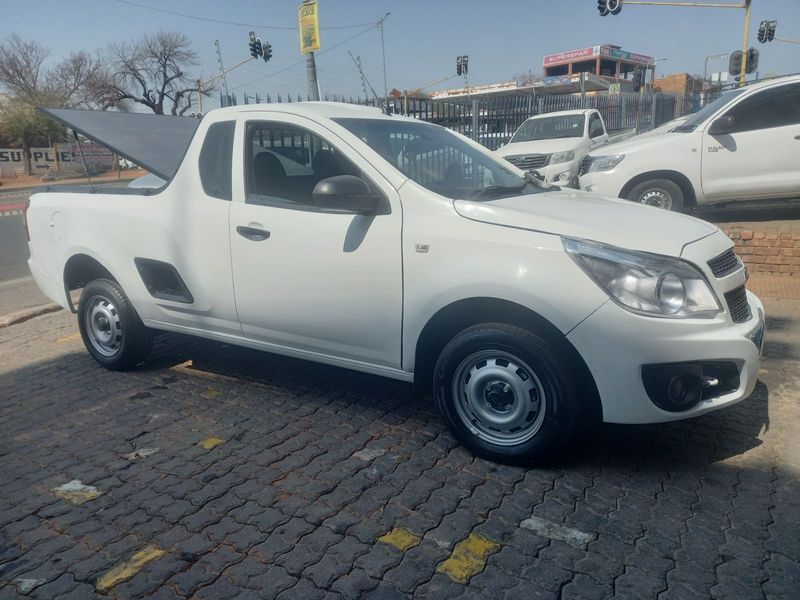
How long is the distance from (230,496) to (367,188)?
170 centimetres

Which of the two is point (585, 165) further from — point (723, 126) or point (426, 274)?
point (426, 274)

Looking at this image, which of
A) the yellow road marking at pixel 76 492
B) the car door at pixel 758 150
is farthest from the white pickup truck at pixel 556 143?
the yellow road marking at pixel 76 492

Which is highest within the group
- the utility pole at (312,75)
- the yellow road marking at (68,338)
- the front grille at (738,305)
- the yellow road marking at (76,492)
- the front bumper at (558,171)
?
the utility pole at (312,75)

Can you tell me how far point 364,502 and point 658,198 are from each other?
6310 millimetres

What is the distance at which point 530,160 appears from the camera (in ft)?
37.8

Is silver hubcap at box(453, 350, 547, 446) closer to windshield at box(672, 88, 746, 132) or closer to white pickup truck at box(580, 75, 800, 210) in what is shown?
white pickup truck at box(580, 75, 800, 210)

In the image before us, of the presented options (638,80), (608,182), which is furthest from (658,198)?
(638,80)

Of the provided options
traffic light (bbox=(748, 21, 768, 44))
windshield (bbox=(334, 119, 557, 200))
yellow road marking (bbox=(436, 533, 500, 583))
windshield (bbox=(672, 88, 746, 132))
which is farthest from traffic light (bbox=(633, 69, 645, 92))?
yellow road marking (bbox=(436, 533, 500, 583))

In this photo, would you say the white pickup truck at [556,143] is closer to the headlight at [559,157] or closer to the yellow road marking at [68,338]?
the headlight at [559,157]

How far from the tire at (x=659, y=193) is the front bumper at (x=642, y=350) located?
5.26 metres

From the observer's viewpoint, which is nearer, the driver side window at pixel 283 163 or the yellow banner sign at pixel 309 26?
the driver side window at pixel 283 163

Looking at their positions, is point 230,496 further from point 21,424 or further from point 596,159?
point 596,159

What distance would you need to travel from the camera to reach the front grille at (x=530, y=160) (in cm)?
1141

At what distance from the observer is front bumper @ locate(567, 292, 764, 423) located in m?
2.83
